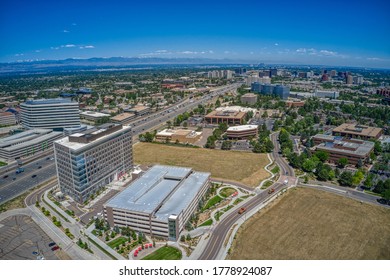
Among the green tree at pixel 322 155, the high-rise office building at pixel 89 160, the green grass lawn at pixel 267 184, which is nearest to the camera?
the high-rise office building at pixel 89 160

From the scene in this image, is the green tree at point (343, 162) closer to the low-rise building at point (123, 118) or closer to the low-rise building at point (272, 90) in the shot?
the low-rise building at point (123, 118)

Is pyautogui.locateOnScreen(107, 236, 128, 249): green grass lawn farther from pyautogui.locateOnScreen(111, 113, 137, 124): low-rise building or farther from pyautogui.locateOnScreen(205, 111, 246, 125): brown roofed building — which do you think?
pyautogui.locateOnScreen(111, 113, 137, 124): low-rise building

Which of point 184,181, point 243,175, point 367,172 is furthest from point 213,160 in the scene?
point 367,172

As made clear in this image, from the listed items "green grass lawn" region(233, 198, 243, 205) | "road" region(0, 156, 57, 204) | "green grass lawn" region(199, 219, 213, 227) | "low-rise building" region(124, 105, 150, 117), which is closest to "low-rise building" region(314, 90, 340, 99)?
"low-rise building" region(124, 105, 150, 117)

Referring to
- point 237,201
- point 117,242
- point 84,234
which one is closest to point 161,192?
point 117,242

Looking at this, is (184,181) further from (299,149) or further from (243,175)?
(299,149)

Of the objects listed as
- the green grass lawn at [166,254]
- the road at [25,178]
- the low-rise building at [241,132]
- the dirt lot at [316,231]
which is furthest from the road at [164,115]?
the green grass lawn at [166,254]

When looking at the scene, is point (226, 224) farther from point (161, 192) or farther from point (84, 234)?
point (84, 234)
